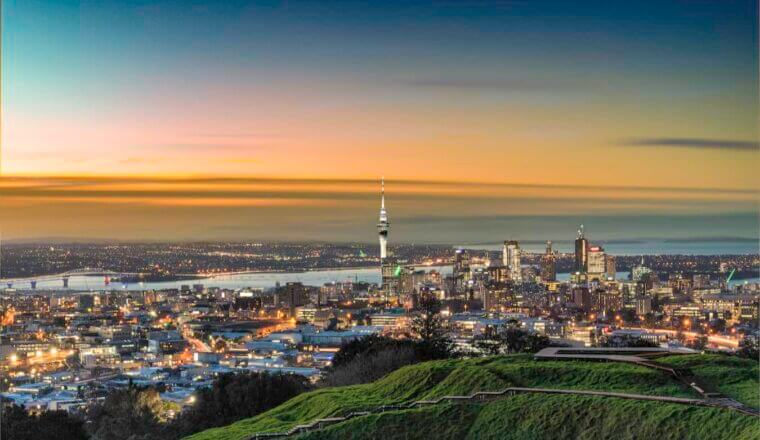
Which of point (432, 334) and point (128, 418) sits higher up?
point (432, 334)

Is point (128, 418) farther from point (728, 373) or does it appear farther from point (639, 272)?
point (639, 272)

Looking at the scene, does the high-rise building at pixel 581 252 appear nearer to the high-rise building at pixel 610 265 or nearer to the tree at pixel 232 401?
the high-rise building at pixel 610 265

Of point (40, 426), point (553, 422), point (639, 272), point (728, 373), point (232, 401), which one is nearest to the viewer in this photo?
point (553, 422)

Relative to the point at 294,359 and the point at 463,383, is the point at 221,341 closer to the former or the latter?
the point at 294,359

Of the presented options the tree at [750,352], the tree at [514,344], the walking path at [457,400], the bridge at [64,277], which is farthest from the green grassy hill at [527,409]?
the bridge at [64,277]

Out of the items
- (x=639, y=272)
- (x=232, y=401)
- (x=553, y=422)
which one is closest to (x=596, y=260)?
(x=639, y=272)

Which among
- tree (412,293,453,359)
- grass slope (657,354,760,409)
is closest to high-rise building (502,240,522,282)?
tree (412,293,453,359)
